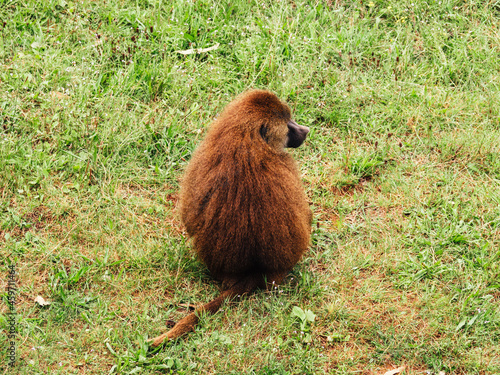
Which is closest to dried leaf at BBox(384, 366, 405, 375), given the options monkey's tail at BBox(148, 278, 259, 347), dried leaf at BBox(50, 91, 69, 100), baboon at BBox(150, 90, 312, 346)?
baboon at BBox(150, 90, 312, 346)

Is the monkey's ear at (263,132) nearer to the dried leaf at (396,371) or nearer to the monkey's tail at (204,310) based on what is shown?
the monkey's tail at (204,310)

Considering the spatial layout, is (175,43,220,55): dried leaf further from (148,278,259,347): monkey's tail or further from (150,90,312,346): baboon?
(148,278,259,347): monkey's tail

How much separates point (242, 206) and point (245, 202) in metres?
0.04

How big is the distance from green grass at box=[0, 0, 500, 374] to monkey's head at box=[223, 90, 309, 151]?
1087 millimetres

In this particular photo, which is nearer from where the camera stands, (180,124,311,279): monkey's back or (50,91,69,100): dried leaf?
(180,124,311,279): monkey's back

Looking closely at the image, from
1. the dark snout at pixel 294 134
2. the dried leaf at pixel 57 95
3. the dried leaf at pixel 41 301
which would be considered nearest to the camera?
the dried leaf at pixel 41 301

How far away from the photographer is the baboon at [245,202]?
421cm

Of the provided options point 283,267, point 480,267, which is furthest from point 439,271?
point 283,267

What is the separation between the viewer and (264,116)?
4.37 meters

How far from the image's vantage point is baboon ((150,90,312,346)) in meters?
4.21

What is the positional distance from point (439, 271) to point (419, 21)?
10.7ft

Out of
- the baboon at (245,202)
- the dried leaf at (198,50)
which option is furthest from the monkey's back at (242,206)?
the dried leaf at (198,50)

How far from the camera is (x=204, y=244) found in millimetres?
4426

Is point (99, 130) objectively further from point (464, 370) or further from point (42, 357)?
point (464, 370)
